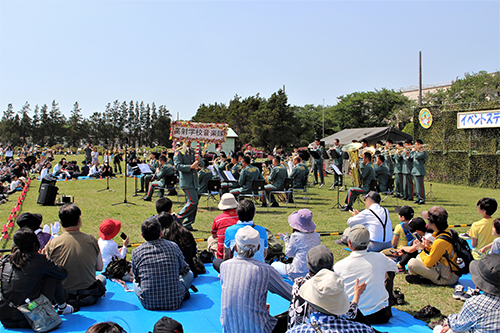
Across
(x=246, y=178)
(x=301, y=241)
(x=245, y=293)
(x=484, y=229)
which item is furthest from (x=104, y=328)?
→ (x=246, y=178)

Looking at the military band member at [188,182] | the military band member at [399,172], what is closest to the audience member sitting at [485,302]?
the military band member at [188,182]

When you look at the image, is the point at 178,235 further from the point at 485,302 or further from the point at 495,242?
the point at 495,242

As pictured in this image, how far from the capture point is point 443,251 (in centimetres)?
497

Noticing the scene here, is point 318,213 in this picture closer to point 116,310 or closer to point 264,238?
point 264,238

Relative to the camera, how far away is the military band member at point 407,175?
13.2 m

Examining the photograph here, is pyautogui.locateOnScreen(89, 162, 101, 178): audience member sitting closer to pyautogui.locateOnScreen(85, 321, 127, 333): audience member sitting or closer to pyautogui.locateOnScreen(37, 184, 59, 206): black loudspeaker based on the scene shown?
pyautogui.locateOnScreen(37, 184, 59, 206): black loudspeaker

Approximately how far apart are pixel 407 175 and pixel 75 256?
11.9 m

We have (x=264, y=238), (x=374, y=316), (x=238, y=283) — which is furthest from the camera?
(x=264, y=238)

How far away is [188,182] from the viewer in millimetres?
8930

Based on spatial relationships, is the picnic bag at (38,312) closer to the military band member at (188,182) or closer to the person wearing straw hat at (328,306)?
the person wearing straw hat at (328,306)

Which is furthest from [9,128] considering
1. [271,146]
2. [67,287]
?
[67,287]

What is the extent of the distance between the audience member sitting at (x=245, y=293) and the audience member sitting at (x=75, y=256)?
1.78 m

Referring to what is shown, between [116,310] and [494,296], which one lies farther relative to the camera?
[116,310]

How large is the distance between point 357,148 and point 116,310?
980 centimetres
